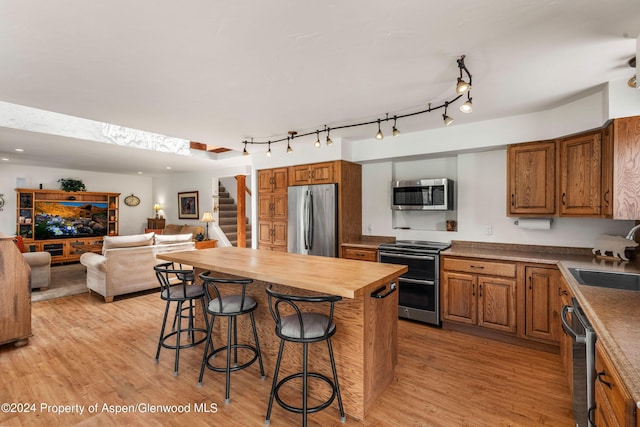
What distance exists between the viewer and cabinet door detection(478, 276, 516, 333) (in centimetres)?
312

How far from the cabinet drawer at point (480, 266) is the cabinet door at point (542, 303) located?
0.54ft

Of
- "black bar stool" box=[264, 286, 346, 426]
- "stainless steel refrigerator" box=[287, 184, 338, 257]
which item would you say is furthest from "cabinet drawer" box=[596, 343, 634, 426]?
"stainless steel refrigerator" box=[287, 184, 338, 257]

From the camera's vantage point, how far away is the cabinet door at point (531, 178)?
3.14 m

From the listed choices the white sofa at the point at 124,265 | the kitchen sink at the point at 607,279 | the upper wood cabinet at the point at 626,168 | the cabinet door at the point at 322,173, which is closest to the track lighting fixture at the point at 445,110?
the cabinet door at the point at 322,173

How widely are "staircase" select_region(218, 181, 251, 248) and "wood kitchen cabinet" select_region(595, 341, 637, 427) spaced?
304 inches

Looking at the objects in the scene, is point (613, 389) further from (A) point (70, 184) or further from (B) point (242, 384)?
(A) point (70, 184)

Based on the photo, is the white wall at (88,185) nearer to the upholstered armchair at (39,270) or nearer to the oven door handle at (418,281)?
the upholstered armchair at (39,270)

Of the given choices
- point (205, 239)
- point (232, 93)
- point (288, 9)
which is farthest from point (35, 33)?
point (205, 239)

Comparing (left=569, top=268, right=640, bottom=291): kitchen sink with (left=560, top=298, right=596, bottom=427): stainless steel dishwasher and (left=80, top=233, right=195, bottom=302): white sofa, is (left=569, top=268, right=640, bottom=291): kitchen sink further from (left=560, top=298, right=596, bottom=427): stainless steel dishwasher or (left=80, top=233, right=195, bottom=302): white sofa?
(left=80, top=233, right=195, bottom=302): white sofa

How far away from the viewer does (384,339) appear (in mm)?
2309

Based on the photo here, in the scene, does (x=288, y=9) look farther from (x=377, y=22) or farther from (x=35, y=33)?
(x=35, y=33)

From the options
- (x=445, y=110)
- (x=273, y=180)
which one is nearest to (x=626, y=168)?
(x=445, y=110)

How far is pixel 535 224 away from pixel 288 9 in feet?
11.0

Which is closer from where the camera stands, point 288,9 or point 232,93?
point 288,9
